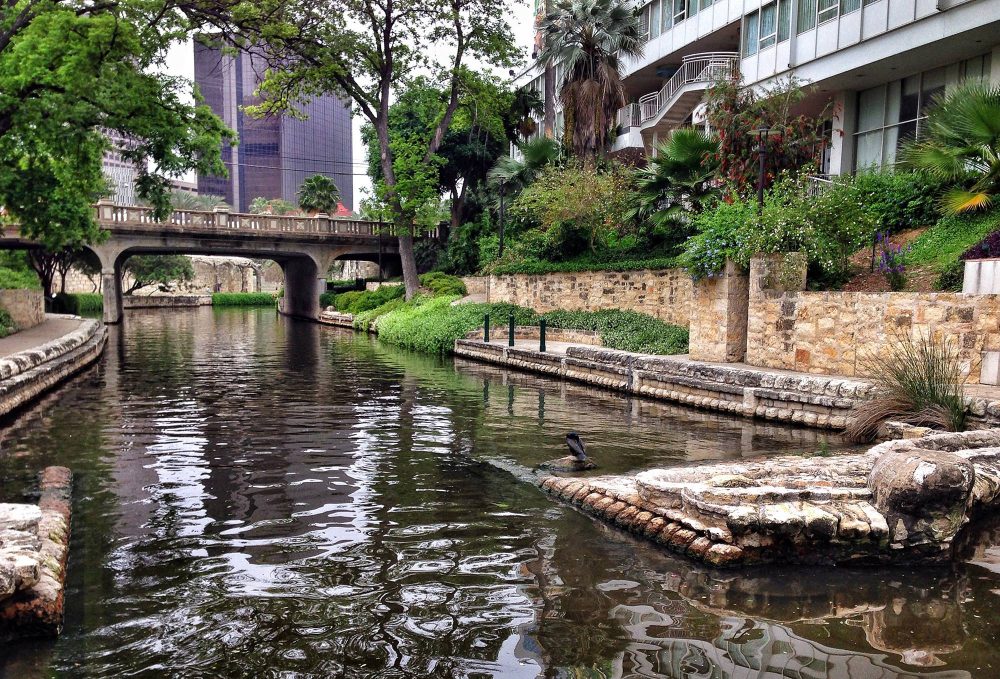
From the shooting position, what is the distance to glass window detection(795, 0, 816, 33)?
2308 cm

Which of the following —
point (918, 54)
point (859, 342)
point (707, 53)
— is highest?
point (707, 53)

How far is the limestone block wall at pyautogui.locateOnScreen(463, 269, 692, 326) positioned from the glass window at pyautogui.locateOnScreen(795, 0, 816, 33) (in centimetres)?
882

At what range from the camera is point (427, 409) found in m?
14.0

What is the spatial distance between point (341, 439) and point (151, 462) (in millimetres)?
2515

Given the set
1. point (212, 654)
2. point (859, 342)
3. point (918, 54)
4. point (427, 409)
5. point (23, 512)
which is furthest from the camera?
point (918, 54)

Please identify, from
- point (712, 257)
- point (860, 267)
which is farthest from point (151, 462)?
point (860, 267)

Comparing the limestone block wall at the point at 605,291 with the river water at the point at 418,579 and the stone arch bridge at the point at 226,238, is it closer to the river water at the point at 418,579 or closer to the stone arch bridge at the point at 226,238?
the river water at the point at 418,579

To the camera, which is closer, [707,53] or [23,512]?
[23,512]

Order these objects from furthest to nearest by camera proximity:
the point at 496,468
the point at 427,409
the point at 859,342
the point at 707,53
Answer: the point at 707,53
the point at 427,409
the point at 859,342
the point at 496,468

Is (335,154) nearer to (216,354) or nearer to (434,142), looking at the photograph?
(434,142)

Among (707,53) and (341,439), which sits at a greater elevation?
(707,53)

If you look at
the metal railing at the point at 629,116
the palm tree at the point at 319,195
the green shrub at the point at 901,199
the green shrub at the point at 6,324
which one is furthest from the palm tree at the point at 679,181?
the palm tree at the point at 319,195

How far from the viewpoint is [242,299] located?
236ft

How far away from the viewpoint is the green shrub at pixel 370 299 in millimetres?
39250
